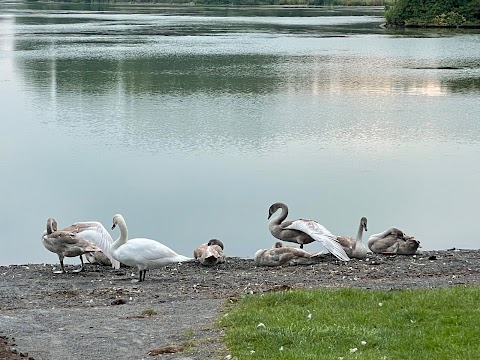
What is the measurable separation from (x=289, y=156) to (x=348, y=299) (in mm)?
15191

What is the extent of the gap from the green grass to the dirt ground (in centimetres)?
41

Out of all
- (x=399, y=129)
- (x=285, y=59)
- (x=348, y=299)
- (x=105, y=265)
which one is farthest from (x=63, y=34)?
(x=348, y=299)

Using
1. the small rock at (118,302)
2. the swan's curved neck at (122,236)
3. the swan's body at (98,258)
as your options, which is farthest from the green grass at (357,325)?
the swan's body at (98,258)

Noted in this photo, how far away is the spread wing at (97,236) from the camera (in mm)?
14656

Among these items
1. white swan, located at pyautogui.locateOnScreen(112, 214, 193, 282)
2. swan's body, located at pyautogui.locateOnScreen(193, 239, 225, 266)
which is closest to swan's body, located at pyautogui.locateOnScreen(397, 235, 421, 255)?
swan's body, located at pyautogui.locateOnScreen(193, 239, 225, 266)

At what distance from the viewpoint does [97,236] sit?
48.7 feet

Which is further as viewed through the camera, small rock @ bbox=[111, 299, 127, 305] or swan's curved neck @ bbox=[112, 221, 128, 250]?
swan's curved neck @ bbox=[112, 221, 128, 250]

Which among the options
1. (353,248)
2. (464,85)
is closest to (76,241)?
(353,248)

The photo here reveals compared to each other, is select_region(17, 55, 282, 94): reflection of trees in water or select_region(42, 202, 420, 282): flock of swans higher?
select_region(17, 55, 282, 94): reflection of trees in water

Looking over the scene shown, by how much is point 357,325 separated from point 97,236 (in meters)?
6.65

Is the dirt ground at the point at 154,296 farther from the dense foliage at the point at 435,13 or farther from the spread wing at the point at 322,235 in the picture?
the dense foliage at the point at 435,13

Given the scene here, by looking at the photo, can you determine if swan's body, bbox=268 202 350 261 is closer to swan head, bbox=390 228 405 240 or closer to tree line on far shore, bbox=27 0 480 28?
swan head, bbox=390 228 405 240

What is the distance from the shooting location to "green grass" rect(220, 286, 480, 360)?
8.27m

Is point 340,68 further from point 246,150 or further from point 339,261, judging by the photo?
point 339,261
